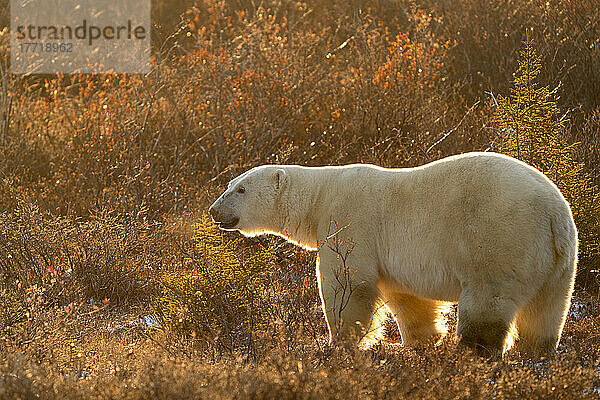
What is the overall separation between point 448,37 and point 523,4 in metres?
1.07

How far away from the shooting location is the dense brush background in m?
3.31

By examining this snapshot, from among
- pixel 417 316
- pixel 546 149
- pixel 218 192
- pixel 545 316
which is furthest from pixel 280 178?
pixel 218 192

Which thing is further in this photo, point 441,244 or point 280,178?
point 280,178

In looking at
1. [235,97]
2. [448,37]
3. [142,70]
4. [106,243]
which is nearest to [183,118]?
[235,97]

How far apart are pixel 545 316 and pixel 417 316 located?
2.87ft

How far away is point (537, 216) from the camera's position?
3635 mm

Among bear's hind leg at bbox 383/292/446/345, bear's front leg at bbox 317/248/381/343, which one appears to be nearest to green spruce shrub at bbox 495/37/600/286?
bear's hind leg at bbox 383/292/446/345

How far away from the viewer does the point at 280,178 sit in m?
4.76

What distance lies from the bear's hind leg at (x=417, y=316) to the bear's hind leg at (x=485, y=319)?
73cm

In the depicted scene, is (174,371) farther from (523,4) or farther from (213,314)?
(523,4)

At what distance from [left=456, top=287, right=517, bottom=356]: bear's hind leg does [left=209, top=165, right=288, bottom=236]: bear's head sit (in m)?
1.45

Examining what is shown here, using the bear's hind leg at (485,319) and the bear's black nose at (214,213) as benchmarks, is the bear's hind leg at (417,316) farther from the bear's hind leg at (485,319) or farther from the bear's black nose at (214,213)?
the bear's black nose at (214,213)

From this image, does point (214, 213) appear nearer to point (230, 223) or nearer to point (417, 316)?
point (230, 223)

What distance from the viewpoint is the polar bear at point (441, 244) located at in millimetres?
3676
